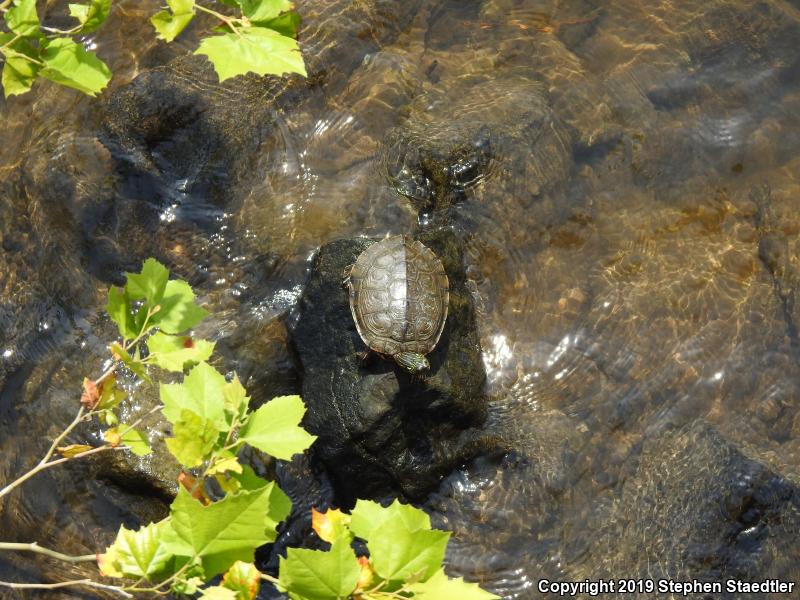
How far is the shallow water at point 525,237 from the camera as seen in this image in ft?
14.5

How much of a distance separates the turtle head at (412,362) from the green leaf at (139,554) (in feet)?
9.64

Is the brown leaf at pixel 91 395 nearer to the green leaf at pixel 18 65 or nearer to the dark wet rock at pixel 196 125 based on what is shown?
the green leaf at pixel 18 65

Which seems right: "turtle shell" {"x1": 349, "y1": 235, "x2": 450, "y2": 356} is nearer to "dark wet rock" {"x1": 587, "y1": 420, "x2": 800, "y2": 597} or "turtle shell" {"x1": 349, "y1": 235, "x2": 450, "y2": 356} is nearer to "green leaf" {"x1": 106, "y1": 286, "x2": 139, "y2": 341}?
"dark wet rock" {"x1": 587, "y1": 420, "x2": 800, "y2": 597}

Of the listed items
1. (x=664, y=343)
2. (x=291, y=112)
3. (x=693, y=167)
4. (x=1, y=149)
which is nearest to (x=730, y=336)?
(x=664, y=343)

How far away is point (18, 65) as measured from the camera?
5.33ft

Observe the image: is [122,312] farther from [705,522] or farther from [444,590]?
[705,522]

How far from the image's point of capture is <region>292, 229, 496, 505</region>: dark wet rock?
14.3ft

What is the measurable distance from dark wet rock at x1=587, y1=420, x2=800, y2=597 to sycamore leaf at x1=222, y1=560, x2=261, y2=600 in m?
3.34

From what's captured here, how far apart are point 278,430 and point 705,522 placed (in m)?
3.73

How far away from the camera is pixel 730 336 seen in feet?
16.4

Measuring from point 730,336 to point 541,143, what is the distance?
1.96 m

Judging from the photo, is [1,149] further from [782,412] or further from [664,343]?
[782,412]

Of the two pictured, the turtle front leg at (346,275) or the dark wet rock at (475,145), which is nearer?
the turtle front leg at (346,275)

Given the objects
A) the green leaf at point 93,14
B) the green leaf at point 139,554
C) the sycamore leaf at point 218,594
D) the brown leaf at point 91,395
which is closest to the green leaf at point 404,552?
the sycamore leaf at point 218,594
